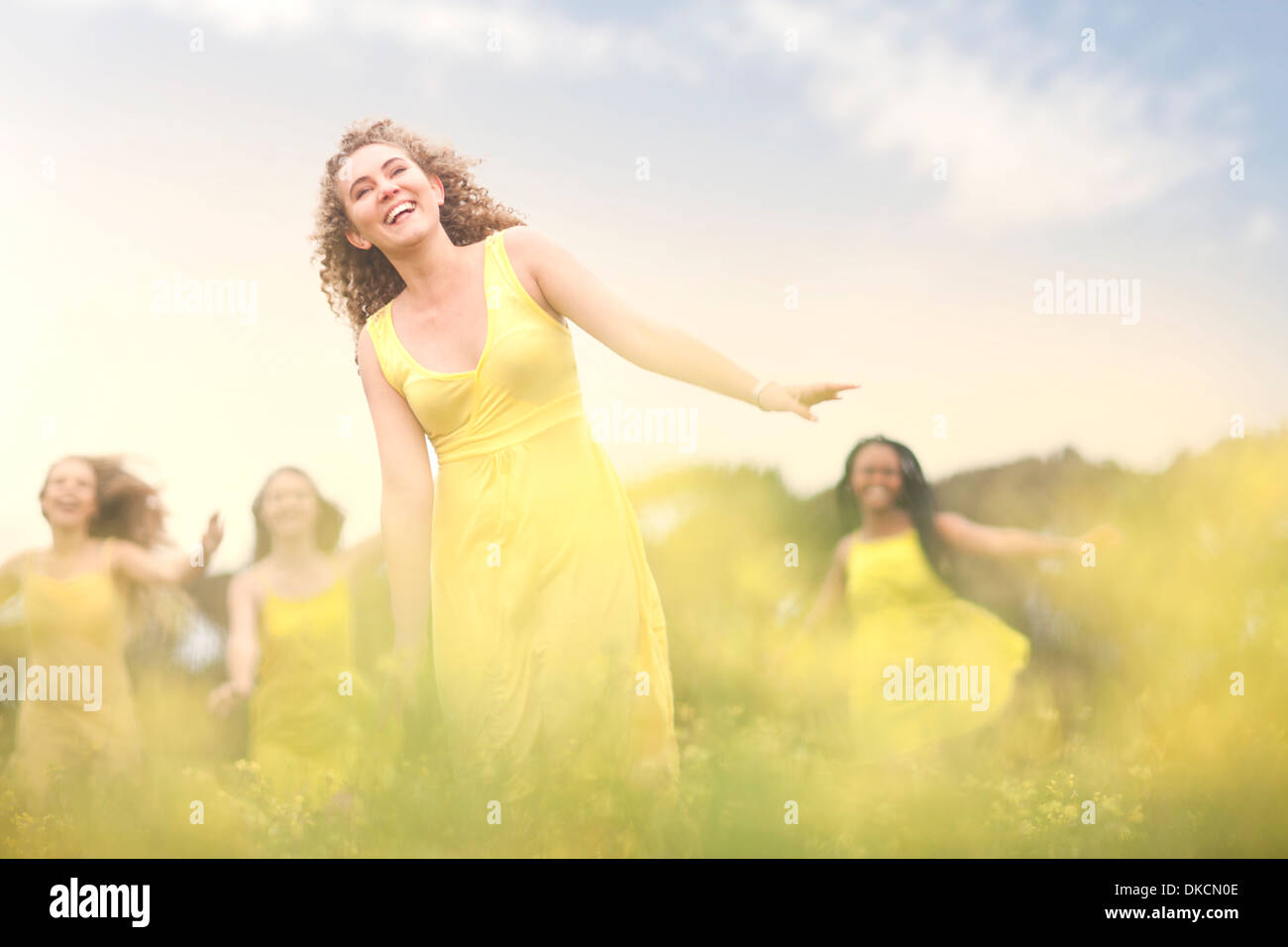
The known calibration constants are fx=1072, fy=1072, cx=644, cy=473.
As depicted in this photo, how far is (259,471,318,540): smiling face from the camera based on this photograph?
11.4ft

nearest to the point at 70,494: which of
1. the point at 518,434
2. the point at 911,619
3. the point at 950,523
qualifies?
the point at 518,434

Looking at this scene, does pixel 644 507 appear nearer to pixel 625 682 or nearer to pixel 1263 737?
pixel 625 682

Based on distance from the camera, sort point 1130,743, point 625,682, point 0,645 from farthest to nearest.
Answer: point 0,645, point 1130,743, point 625,682

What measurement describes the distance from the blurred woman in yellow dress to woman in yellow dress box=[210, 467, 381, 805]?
1.47 metres

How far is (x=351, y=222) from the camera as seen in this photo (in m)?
3.32

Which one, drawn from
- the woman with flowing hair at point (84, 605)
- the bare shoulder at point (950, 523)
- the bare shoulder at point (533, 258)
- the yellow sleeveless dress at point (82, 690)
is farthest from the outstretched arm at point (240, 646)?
the bare shoulder at point (950, 523)

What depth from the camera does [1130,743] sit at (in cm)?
333

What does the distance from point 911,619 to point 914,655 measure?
0.37 feet

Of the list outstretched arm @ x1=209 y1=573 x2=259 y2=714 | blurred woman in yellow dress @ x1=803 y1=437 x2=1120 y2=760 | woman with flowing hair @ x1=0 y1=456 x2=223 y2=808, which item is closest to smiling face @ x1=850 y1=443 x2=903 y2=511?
blurred woman in yellow dress @ x1=803 y1=437 x2=1120 y2=760

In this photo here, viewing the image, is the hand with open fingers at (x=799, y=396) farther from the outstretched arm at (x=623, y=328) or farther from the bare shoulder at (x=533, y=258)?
the bare shoulder at (x=533, y=258)

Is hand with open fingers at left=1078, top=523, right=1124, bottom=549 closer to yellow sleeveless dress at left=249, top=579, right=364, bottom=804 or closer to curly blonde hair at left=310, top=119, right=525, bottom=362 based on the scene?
curly blonde hair at left=310, top=119, right=525, bottom=362

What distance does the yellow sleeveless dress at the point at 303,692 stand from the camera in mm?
3367

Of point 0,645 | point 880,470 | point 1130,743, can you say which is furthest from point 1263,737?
point 0,645
